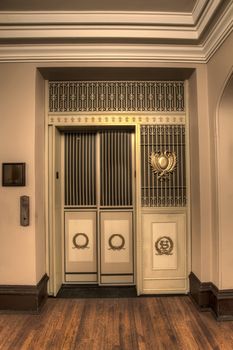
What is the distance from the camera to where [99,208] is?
3605 mm

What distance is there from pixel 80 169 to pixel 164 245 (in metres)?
1.46

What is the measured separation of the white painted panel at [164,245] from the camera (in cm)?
331

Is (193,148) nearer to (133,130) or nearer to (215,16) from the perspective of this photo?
(133,130)

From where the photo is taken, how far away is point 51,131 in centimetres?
328

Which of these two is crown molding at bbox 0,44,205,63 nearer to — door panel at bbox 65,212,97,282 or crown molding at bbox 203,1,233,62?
crown molding at bbox 203,1,233,62

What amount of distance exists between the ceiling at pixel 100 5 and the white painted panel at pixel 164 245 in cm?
234

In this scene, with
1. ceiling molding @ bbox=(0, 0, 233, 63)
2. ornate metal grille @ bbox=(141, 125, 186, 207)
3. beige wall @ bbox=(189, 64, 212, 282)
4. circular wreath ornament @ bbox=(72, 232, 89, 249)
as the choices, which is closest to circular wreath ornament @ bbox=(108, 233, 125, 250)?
circular wreath ornament @ bbox=(72, 232, 89, 249)

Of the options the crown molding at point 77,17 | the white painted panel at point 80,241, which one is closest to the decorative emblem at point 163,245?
the white painted panel at point 80,241

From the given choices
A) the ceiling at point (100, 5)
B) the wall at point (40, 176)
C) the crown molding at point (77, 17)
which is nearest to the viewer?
the ceiling at point (100, 5)

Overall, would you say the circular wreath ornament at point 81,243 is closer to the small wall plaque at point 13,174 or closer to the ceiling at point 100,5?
the small wall plaque at point 13,174

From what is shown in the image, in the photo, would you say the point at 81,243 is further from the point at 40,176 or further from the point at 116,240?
the point at 40,176

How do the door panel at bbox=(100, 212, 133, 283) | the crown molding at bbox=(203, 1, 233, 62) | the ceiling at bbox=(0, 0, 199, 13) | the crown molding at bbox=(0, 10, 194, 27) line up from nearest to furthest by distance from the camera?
the crown molding at bbox=(203, 1, 233, 62), the ceiling at bbox=(0, 0, 199, 13), the crown molding at bbox=(0, 10, 194, 27), the door panel at bbox=(100, 212, 133, 283)

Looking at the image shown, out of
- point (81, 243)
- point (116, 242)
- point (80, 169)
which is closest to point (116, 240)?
point (116, 242)

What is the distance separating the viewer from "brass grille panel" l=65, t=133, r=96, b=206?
11.9 feet
